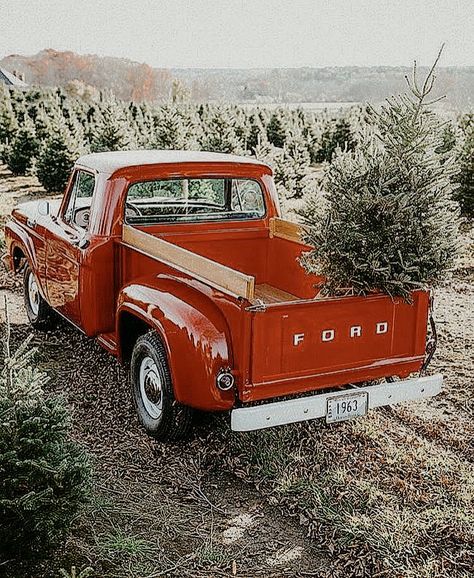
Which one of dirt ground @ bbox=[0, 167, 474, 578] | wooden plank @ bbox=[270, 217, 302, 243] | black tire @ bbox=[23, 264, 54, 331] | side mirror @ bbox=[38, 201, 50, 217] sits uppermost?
side mirror @ bbox=[38, 201, 50, 217]

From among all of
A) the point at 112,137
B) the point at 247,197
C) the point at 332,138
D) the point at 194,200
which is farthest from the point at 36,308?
the point at 332,138

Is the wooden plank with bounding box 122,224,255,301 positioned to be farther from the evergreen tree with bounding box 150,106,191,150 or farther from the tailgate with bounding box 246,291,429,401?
the evergreen tree with bounding box 150,106,191,150

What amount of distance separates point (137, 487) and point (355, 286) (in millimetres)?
1908

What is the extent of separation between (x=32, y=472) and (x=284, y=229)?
3607 millimetres

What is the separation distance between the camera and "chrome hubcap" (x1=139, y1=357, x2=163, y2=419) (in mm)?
5113

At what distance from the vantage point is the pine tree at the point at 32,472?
339 centimetres

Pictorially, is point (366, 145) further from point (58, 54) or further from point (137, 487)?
point (58, 54)

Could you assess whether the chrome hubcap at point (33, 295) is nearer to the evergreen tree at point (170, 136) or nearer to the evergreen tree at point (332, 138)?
the evergreen tree at point (170, 136)

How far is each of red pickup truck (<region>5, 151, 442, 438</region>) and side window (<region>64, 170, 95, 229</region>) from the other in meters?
0.01

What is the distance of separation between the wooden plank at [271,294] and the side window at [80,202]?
1.63m

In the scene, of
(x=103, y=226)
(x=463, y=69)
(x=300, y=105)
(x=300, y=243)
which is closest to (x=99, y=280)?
(x=103, y=226)

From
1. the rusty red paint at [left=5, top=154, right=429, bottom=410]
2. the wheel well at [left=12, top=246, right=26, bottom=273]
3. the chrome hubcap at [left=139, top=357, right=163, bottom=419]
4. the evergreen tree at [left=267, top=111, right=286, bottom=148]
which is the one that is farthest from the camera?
the evergreen tree at [left=267, top=111, right=286, bottom=148]

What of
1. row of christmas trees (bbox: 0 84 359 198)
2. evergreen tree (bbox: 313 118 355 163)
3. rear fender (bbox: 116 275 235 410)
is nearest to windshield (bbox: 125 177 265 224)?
rear fender (bbox: 116 275 235 410)

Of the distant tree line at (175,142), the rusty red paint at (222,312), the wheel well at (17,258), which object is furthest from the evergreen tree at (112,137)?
the rusty red paint at (222,312)
